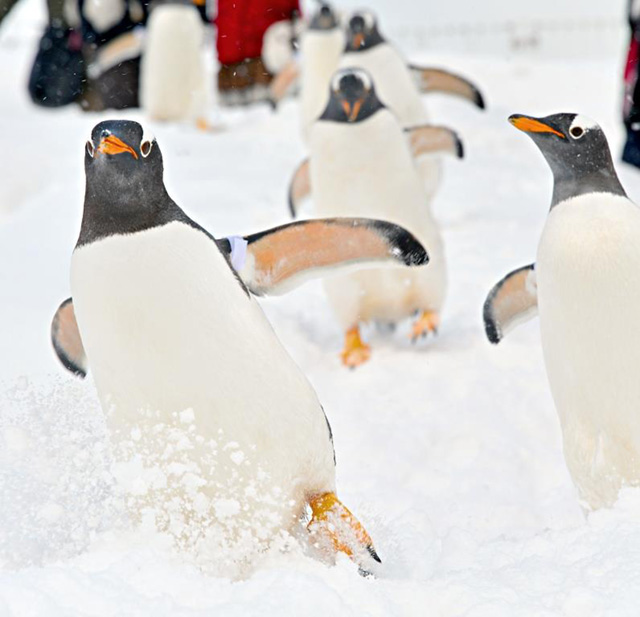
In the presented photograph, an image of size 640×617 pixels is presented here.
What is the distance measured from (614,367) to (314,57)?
445 cm

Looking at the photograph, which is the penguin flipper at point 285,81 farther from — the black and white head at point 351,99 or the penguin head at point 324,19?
the black and white head at point 351,99

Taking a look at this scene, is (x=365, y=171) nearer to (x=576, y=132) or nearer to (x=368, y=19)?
(x=576, y=132)

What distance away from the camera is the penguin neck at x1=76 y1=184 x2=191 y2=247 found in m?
2.20

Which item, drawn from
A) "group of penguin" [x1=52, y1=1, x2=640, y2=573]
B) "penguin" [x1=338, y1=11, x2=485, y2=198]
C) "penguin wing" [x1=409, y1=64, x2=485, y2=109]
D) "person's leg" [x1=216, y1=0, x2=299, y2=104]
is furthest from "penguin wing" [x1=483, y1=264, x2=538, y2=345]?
"person's leg" [x1=216, y1=0, x2=299, y2=104]

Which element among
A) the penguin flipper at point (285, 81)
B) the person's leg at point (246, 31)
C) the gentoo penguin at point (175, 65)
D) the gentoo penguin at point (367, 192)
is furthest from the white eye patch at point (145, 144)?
the person's leg at point (246, 31)

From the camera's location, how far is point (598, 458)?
8.41 feet

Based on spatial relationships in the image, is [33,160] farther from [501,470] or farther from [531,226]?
[501,470]

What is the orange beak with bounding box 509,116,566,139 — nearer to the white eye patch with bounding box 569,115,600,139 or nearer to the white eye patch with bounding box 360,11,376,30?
the white eye patch with bounding box 569,115,600,139

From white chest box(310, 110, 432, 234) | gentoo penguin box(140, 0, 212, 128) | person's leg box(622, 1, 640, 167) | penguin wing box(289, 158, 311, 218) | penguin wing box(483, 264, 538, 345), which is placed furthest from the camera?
gentoo penguin box(140, 0, 212, 128)

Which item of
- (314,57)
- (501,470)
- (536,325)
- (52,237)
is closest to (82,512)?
(501,470)

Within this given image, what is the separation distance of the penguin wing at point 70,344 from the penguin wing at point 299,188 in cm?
189

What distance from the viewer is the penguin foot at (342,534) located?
7.55ft

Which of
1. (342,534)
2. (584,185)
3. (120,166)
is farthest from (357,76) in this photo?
(342,534)

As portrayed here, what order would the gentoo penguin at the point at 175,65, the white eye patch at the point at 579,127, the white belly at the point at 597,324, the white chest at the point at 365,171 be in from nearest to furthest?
the white belly at the point at 597,324, the white eye patch at the point at 579,127, the white chest at the point at 365,171, the gentoo penguin at the point at 175,65
